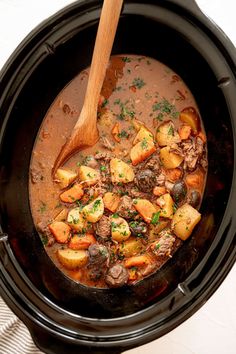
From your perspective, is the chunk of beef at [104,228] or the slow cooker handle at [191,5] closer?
the slow cooker handle at [191,5]

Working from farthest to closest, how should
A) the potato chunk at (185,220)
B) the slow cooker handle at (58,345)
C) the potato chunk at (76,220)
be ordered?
the potato chunk at (76,220), the potato chunk at (185,220), the slow cooker handle at (58,345)

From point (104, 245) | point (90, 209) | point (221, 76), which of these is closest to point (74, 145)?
point (90, 209)

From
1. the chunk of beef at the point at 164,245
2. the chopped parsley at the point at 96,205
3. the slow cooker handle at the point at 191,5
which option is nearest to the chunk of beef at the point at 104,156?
the chopped parsley at the point at 96,205

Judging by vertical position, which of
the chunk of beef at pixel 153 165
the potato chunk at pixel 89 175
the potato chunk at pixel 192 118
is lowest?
the potato chunk at pixel 89 175

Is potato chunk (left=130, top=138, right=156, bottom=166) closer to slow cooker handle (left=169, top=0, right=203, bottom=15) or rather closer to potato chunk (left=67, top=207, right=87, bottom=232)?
potato chunk (left=67, top=207, right=87, bottom=232)

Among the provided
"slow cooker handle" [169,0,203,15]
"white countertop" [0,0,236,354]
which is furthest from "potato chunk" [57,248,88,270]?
"slow cooker handle" [169,0,203,15]

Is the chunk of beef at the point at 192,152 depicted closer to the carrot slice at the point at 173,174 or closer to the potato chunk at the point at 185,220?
the carrot slice at the point at 173,174

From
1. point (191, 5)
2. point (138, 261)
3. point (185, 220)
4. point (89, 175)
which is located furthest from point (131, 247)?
point (191, 5)

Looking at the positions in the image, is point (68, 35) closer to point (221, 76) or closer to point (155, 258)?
point (221, 76)
